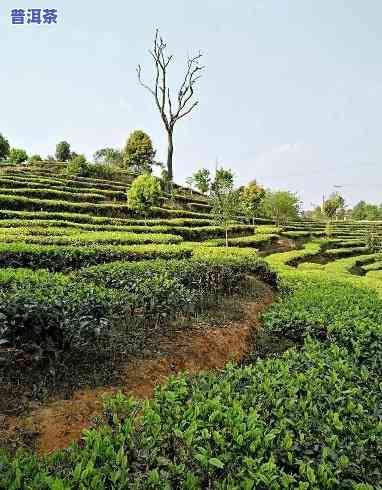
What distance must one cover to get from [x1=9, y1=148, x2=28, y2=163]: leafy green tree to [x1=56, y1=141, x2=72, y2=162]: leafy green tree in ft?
29.3

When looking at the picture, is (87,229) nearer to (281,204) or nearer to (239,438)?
(239,438)

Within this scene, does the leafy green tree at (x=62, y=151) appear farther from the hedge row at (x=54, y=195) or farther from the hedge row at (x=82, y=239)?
the hedge row at (x=82, y=239)

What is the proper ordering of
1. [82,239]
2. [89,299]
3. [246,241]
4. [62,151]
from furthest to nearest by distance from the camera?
[62,151]
[246,241]
[82,239]
[89,299]

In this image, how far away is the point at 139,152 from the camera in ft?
209

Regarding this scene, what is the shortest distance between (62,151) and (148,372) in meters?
63.5

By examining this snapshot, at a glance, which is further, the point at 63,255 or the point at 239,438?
the point at 63,255

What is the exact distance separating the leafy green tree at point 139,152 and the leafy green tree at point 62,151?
9531 mm

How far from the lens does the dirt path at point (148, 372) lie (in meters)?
4.49

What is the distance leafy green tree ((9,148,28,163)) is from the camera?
54.3m

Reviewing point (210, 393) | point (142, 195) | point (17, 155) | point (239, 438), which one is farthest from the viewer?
point (17, 155)

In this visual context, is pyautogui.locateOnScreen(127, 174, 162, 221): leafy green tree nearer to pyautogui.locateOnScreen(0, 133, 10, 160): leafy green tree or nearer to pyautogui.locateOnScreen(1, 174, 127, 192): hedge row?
pyautogui.locateOnScreen(1, 174, 127, 192): hedge row

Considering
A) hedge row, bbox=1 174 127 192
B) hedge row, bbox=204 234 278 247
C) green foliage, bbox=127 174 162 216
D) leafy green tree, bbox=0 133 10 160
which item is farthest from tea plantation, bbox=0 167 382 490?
leafy green tree, bbox=0 133 10 160

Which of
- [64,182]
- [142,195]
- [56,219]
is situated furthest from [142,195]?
[64,182]

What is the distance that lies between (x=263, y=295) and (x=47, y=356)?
26.0ft
